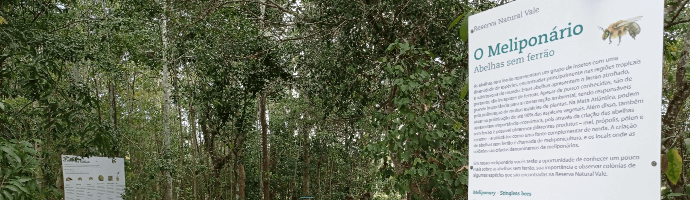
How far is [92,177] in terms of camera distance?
19.9 ft

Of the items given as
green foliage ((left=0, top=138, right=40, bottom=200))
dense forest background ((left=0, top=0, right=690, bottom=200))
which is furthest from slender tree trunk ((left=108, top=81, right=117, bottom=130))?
green foliage ((left=0, top=138, right=40, bottom=200))

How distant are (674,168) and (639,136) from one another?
81cm

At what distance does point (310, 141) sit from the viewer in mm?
11273

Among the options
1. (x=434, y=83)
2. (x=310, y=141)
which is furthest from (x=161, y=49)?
(x=310, y=141)

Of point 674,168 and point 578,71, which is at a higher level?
point 578,71

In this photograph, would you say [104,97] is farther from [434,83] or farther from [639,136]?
[639,136]

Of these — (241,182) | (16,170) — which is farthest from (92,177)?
(241,182)

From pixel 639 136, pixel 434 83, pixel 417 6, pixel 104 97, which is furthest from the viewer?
pixel 104 97

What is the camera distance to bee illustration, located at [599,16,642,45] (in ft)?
4.50

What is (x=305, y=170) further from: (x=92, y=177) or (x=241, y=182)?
(x=92, y=177)

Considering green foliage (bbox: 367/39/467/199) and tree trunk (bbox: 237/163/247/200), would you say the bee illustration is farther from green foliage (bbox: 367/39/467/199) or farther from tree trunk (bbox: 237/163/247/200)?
tree trunk (bbox: 237/163/247/200)

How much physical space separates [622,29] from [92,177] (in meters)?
5.94

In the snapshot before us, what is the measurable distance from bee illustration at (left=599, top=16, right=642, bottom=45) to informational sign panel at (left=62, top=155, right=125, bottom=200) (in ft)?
17.9

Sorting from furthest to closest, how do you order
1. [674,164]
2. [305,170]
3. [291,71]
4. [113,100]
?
[305,170] → [113,100] → [291,71] → [674,164]
